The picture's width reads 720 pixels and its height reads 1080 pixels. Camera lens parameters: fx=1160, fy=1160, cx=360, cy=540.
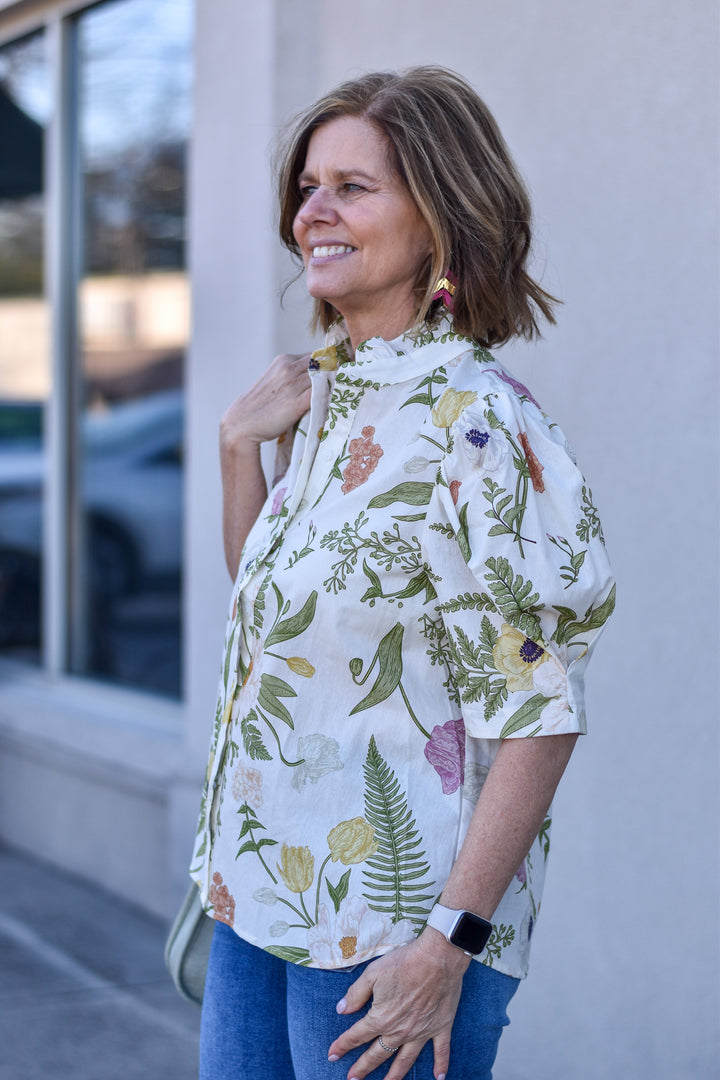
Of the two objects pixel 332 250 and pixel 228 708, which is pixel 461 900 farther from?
pixel 332 250

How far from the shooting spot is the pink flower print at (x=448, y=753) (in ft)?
4.55

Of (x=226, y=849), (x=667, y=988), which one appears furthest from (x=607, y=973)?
(x=226, y=849)

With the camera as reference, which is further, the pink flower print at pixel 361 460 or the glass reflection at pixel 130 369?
the glass reflection at pixel 130 369

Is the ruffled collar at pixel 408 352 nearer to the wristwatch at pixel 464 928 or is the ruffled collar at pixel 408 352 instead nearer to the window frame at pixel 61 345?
the wristwatch at pixel 464 928

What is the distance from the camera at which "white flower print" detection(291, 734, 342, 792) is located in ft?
4.59

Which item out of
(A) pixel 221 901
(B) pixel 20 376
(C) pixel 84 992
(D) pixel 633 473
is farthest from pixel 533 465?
(B) pixel 20 376

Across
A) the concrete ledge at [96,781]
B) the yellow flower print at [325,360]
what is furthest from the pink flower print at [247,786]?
the concrete ledge at [96,781]

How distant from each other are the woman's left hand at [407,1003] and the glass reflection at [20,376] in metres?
3.87

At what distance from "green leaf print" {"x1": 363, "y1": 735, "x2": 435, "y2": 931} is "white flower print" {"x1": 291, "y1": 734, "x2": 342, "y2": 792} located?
1.6 inches

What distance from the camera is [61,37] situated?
4.39 metres

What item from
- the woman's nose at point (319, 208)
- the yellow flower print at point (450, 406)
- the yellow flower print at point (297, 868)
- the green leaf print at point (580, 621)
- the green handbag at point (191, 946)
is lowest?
the green handbag at point (191, 946)

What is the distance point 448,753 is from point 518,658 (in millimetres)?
169

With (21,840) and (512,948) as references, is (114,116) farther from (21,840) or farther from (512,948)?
(512,948)

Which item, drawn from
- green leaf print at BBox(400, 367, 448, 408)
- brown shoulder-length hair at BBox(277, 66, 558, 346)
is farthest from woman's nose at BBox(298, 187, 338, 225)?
green leaf print at BBox(400, 367, 448, 408)
